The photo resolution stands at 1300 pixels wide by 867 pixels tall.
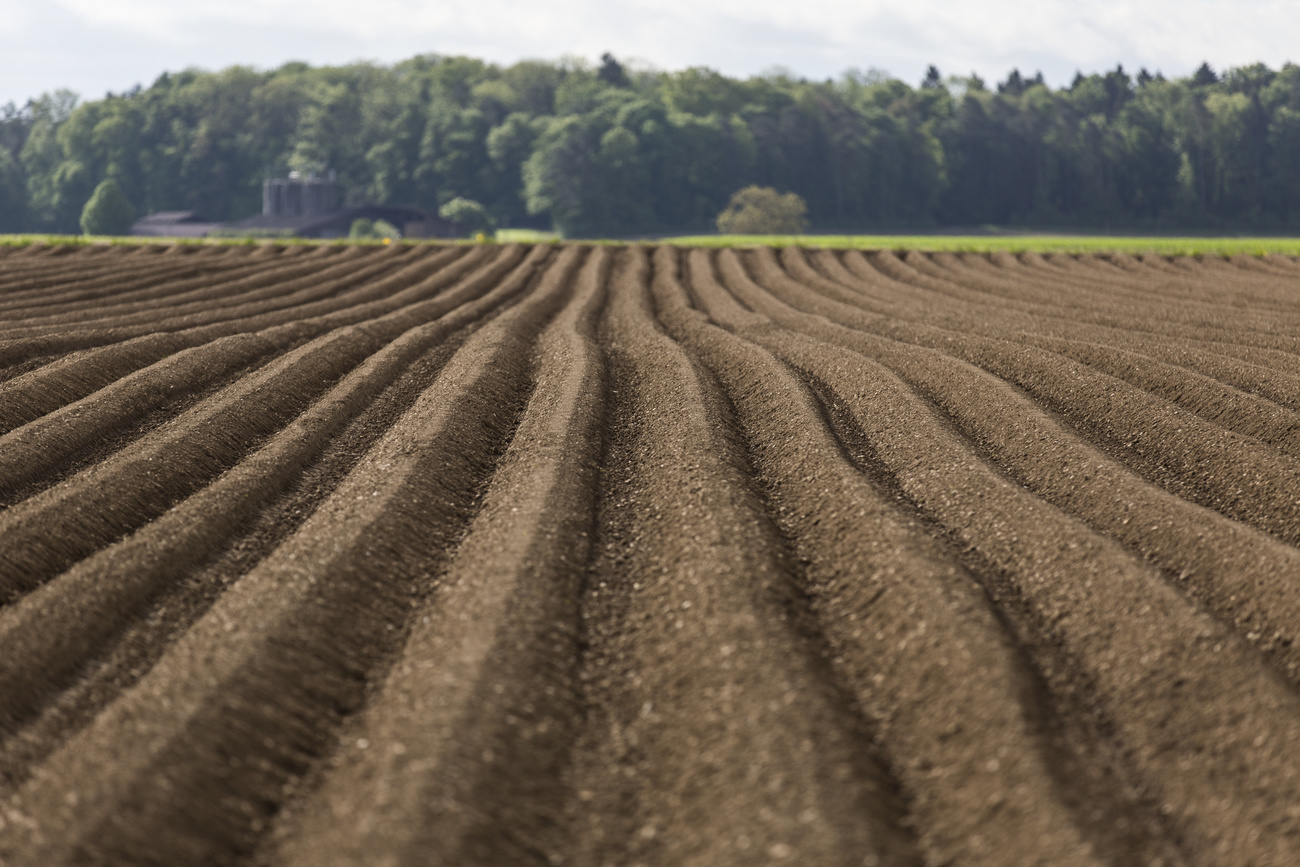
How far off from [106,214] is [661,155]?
168 ft

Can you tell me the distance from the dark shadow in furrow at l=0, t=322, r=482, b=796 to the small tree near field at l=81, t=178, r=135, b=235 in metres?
88.3

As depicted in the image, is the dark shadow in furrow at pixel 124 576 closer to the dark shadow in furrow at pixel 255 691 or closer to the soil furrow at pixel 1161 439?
the dark shadow in furrow at pixel 255 691

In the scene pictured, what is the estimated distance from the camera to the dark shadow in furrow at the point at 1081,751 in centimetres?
397

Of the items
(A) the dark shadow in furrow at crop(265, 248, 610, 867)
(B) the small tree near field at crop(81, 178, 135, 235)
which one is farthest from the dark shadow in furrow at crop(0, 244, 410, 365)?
(B) the small tree near field at crop(81, 178, 135, 235)

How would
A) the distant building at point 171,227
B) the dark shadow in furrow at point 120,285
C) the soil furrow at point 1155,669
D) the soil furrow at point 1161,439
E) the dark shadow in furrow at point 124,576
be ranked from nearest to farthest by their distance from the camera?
the soil furrow at point 1155,669 → the dark shadow in furrow at point 124,576 → the soil furrow at point 1161,439 → the dark shadow in furrow at point 120,285 → the distant building at point 171,227

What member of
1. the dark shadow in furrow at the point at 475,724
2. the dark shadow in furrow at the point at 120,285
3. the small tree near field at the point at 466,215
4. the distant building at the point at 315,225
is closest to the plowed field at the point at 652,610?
the dark shadow in furrow at the point at 475,724

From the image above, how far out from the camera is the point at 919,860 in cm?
388

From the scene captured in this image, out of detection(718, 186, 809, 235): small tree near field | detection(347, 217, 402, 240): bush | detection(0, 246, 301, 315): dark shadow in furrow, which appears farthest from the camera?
detection(718, 186, 809, 235): small tree near field

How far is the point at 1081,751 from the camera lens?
4543mm

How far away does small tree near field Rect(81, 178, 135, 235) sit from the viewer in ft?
278

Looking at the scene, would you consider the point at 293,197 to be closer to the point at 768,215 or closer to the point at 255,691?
the point at 768,215

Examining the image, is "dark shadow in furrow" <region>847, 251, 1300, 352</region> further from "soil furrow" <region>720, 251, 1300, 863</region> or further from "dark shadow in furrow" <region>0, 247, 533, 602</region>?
"dark shadow in furrow" <region>0, 247, 533, 602</region>

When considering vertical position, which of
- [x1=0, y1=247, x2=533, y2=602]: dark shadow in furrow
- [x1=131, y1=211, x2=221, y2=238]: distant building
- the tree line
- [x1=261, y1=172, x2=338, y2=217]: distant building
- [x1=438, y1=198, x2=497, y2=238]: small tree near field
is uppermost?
the tree line

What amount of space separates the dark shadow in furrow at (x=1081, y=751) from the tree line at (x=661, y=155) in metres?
93.1
